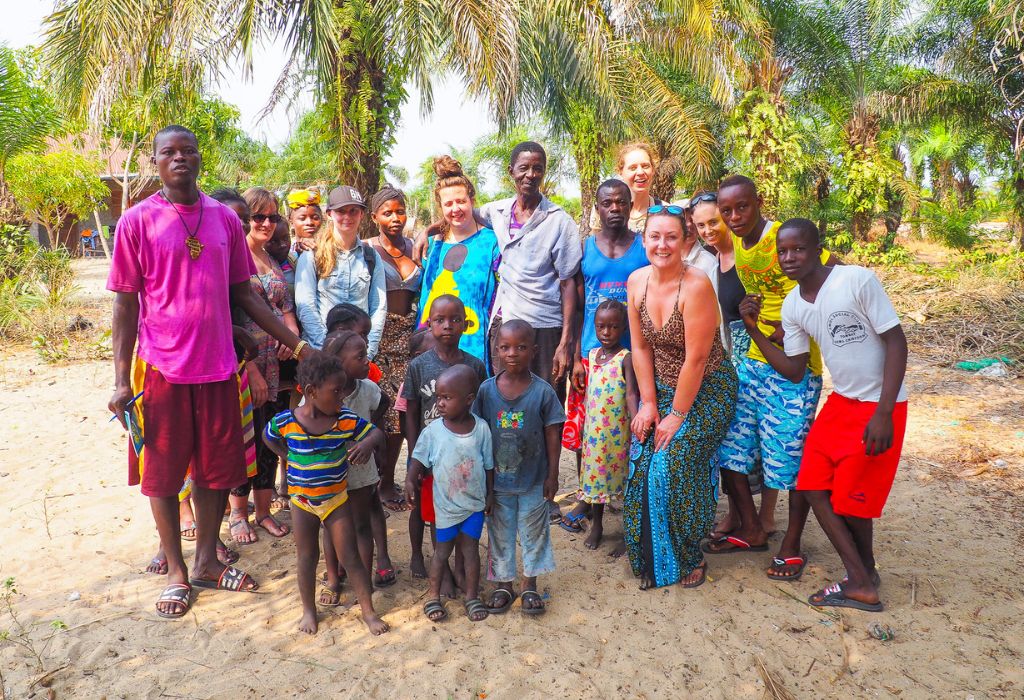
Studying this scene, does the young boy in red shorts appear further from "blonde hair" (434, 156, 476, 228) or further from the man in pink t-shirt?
the man in pink t-shirt

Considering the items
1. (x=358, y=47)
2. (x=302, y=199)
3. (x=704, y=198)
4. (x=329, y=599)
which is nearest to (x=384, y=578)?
(x=329, y=599)

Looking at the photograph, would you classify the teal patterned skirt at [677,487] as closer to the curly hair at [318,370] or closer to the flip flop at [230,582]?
the curly hair at [318,370]

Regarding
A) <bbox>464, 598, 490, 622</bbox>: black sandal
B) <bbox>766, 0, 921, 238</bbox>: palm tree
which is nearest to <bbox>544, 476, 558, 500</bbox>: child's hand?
<bbox>464, 598, 490, 622</bbox>: black sandal

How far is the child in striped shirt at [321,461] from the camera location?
10.1 feet

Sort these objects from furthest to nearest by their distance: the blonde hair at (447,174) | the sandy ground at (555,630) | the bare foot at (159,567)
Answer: the blonde hair at (447,174)
the bare foot at (159,567)
the sandy ground at (555,630)

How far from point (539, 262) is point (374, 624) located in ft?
6.95

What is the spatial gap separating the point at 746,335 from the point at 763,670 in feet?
5.65

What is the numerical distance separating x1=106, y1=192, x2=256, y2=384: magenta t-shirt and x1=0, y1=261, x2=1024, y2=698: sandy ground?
1.19 metres

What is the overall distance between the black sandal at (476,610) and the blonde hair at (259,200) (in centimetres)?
241

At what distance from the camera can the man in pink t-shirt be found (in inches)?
127

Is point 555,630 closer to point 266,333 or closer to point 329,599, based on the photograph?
point 329,599

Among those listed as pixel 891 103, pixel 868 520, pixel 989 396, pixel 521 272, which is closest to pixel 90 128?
pixel 521 272

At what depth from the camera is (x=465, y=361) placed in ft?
11.9

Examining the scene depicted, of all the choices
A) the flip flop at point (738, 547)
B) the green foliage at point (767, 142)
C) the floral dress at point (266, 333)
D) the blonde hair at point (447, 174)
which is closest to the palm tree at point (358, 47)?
the blonde hair at point (447, 174)
